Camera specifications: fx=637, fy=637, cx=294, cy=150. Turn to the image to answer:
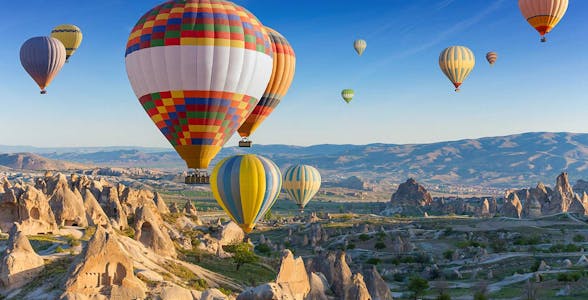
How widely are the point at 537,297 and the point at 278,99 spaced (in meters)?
25.1

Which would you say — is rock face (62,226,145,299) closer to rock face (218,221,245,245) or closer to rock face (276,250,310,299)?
rock face (276,250,310,299)

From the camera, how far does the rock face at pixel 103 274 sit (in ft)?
95.0

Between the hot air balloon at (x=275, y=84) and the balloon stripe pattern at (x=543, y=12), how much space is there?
3125cm

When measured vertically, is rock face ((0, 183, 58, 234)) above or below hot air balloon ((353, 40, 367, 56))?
below

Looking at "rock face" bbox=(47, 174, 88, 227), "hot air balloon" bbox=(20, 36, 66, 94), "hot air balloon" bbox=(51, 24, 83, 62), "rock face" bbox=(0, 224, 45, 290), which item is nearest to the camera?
"rock face" bbox=(0, 224, 45, 290)

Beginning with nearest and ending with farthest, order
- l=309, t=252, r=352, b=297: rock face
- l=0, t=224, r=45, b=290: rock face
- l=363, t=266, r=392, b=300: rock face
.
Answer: l=0, t=224, r=45, b=290: rock face
l=309, t=252, r=352, b=297: rock face
l=363, t=266, r=392, b=300: rock face

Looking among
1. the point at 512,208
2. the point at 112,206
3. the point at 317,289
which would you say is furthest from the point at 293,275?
the point at 512,208

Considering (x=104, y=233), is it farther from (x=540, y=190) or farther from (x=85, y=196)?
(x=540, y=190)

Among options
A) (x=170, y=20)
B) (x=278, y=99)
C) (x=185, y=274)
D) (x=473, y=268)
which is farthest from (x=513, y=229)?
(x=170, y=20)

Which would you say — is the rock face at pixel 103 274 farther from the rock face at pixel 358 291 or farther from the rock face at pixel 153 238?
the rock face at pixel 153 238

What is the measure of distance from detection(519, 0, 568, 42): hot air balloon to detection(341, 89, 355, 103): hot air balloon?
2475 inches

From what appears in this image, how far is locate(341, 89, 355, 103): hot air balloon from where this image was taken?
424ft

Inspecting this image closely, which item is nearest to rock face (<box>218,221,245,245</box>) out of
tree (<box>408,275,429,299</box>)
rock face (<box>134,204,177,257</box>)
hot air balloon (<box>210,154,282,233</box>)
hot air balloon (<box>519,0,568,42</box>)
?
rock face (<box>134,204,177,257</box>)

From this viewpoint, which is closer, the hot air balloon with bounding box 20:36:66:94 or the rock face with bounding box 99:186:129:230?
the rock face with bounding box 99:186:129:230
